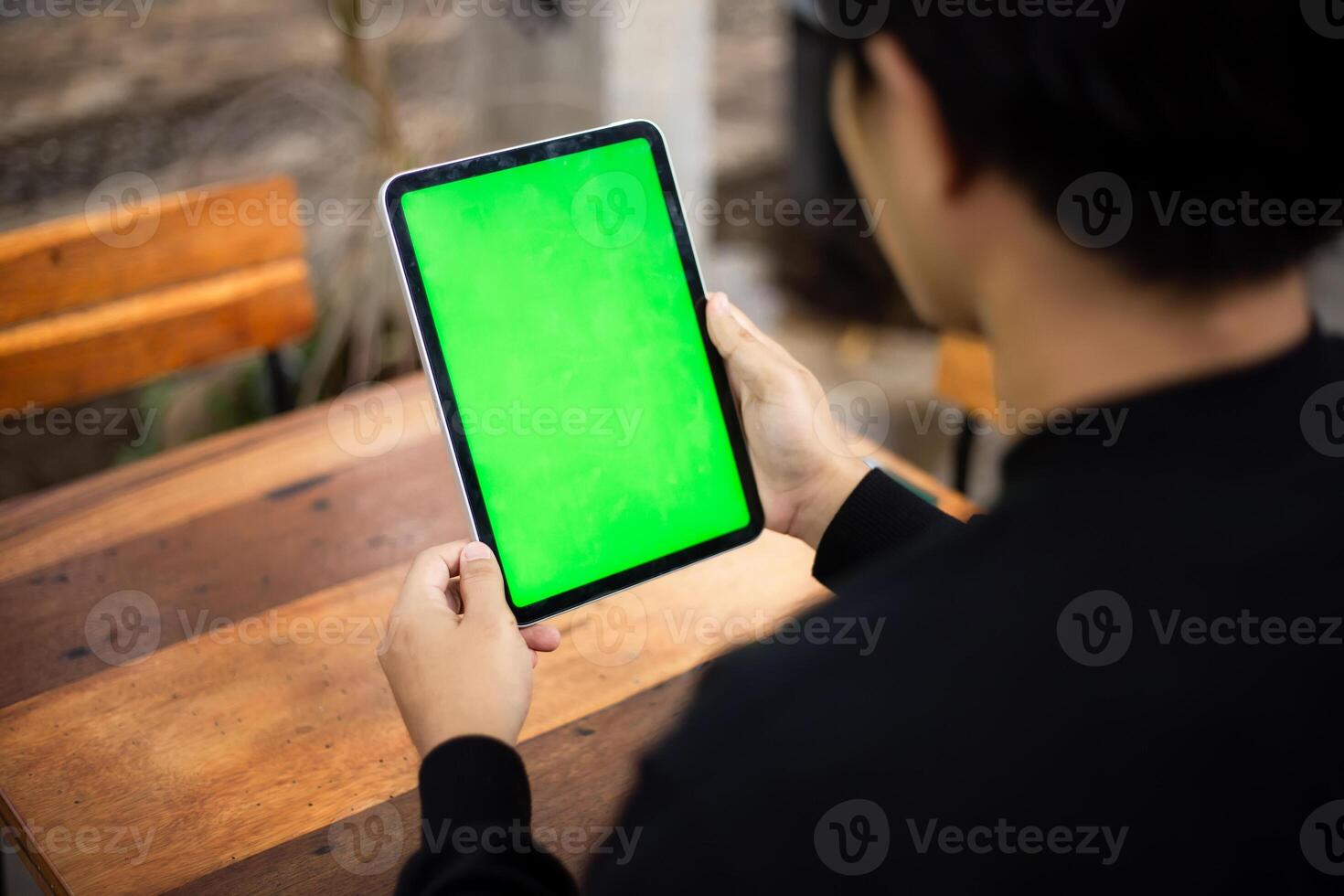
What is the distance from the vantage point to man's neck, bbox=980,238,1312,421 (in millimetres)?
522

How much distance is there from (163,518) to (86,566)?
0.30ft

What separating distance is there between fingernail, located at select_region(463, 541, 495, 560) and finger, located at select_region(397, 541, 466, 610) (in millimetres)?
11

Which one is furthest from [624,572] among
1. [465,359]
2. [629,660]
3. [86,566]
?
[86,566]

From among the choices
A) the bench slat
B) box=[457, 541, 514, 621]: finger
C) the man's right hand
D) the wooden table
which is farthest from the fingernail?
the bench slat

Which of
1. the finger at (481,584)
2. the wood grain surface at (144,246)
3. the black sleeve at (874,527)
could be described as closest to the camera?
the finger at (481,584)

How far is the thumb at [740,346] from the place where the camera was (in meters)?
0.95

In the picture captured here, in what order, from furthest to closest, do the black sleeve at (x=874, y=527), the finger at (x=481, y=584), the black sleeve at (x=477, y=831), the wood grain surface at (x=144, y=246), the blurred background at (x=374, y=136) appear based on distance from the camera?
the blurred background at (x=374, y=136) → the wood grain surface at (x=144, y=246) → the black sleeve at (x=874, y=527) → the finger at (x=481, y=584) → the black sleeve at (x=477, y=831)

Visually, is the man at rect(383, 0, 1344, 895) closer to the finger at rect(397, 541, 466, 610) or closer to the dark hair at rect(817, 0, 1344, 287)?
the dark hair at rect(817, 0, 1344, 287)

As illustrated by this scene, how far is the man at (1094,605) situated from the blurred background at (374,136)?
0.98m

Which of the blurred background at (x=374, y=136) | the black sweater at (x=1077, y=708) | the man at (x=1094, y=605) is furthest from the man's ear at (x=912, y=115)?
the blurred background at (x=374, y=136)

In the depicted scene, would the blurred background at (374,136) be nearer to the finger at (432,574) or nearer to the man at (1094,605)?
the finger at (432,574)

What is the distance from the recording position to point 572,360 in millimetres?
917

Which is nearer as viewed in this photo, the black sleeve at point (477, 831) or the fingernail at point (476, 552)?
the black sleeve at point (477, 831)

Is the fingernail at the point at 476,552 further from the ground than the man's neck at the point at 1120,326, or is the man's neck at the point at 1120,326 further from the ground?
the man's neck at the point at 1120,326
